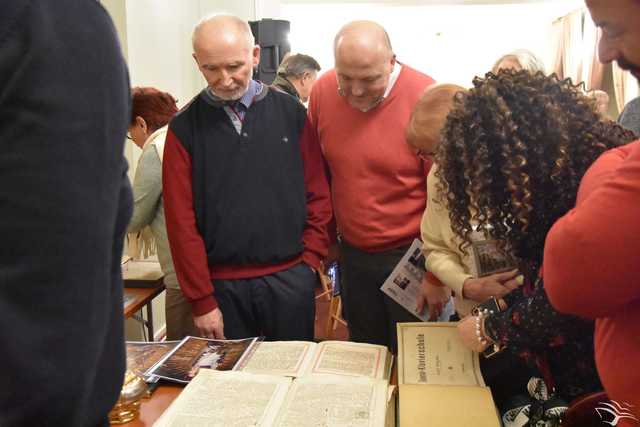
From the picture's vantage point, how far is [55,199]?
1.68 ft

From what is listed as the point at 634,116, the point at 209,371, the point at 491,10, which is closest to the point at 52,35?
the point at 209,371

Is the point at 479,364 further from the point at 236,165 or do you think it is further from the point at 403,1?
the point at 403,1

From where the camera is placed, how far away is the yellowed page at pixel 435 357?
1.27 m

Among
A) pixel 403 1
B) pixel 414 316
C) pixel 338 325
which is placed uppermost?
pixel 403 1

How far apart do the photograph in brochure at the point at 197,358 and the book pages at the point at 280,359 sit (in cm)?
3

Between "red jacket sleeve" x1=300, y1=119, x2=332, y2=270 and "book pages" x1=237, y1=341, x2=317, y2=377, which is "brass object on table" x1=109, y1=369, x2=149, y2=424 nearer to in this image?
"book pages" x1=237, y1=341, x2=317, y2=377

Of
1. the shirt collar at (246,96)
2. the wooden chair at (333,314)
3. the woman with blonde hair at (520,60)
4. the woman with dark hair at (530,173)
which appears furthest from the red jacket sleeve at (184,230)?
the wooden chair at (333,314)

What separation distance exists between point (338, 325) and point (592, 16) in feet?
11.6

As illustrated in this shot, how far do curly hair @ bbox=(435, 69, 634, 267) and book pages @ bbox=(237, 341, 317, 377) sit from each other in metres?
0.55

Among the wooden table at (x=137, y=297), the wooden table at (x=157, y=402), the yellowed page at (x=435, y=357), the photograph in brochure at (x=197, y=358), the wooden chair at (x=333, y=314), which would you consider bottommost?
the wooden chair at (x=333, y=314)

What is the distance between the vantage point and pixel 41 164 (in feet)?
1.66

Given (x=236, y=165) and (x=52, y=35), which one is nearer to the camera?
(x=52, y=35)

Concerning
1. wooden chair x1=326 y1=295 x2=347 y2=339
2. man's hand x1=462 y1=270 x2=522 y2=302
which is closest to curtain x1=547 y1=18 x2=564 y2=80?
wooden chair x1=326 y1=295 x2=347 y2=339

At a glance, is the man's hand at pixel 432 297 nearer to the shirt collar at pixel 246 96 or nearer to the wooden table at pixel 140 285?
the shirt collar at pixel 246 96
